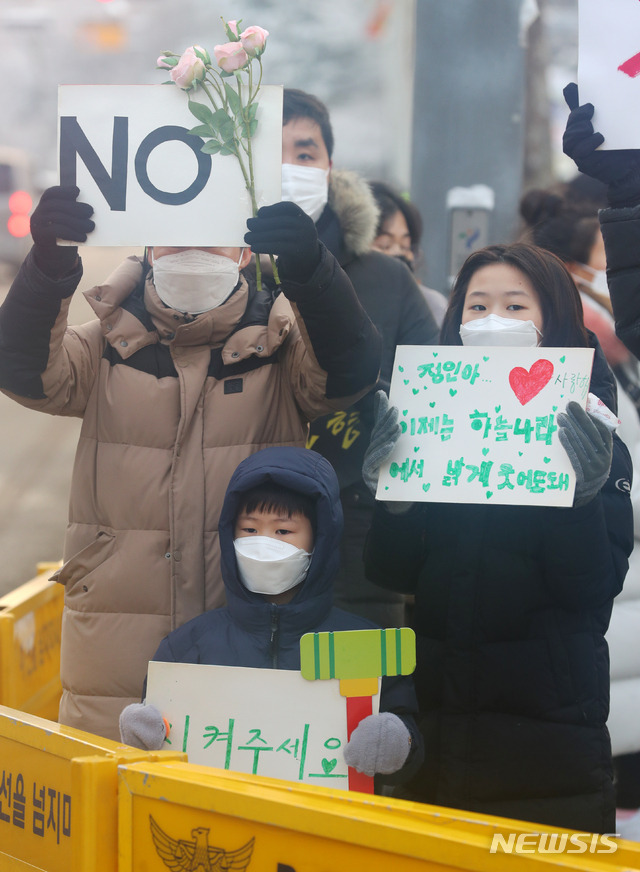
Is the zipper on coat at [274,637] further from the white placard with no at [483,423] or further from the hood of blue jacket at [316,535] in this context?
the white placard with no at [483,423]

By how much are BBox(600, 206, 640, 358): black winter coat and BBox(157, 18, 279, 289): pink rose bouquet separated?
80 centimetres

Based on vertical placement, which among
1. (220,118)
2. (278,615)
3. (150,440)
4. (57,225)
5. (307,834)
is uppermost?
(220,118)

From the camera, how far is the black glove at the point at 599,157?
216 centimetres

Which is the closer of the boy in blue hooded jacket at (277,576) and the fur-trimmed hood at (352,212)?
the boy in blue hooded jacket at (277,576)

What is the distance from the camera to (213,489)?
2574 mm

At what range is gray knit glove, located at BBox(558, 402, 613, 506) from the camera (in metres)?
2.25

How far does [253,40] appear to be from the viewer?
229 cm

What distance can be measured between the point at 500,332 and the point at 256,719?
3.51 feet

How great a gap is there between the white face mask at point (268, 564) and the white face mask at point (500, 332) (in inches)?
26.3

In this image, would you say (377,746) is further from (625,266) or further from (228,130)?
(228,130)

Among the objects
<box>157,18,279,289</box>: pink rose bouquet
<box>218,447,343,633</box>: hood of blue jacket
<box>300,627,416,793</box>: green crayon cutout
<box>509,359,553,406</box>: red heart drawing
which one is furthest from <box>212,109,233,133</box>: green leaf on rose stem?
<box>300,627,416,793</box>: green crayon cutout
